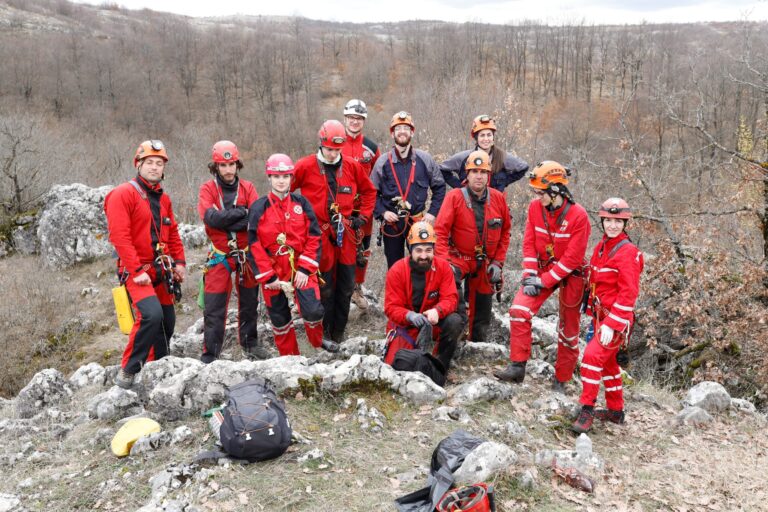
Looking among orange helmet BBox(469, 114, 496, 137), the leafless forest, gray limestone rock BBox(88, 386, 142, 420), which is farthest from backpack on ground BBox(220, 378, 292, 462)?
the leafless forest

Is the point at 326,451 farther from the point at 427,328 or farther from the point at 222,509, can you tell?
the point at 427,328

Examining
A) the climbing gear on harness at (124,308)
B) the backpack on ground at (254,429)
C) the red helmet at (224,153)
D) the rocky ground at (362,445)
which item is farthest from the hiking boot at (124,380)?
the red helmet at (224,153)

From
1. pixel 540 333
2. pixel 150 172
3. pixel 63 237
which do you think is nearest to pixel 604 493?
pixel 540 333

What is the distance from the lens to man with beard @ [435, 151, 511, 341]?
6.36m

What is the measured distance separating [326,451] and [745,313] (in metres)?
10.1

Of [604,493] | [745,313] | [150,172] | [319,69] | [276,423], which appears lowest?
[745,313]

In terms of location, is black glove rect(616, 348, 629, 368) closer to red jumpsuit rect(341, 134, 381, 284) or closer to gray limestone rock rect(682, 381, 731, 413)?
gray limestone rock rect(682, 381, 731, 413)

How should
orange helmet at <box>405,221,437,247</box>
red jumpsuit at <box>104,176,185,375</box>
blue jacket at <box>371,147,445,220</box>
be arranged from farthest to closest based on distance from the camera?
1. blue jacket at <box>371,147,445,220</box>
2. orange helmet at <box>405,221,437,247</box>
3. red jumpsuit at <box>104,176,185,375</box>

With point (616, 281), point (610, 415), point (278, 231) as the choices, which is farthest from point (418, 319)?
point (610, 415)

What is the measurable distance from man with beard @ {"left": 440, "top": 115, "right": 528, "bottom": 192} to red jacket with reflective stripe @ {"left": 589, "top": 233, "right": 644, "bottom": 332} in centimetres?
179

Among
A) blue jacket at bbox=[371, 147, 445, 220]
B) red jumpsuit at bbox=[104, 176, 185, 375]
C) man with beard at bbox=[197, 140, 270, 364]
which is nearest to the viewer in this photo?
red jumpsuit at bbox=[104, 176, 185, 375]

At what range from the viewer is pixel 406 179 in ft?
23.2

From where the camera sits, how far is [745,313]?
36.1 ft

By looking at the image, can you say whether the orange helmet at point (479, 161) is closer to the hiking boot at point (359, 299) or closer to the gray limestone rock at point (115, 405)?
the hiking boot at point (359, 299)
